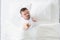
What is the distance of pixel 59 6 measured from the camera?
41cm

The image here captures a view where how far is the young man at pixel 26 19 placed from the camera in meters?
0.42

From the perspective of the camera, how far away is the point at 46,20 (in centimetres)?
41

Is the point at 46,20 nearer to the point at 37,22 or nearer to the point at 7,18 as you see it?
the point at 37,22

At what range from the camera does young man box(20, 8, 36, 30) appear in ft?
1.37

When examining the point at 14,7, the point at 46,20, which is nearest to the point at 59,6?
the point at 46,20

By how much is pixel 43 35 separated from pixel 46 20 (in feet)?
0.20

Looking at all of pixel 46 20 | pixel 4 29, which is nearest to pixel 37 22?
pixel 46 20

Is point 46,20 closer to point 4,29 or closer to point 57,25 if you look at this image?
point 57,25

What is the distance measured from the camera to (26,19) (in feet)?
1.38

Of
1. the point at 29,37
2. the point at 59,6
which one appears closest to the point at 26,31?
the point at 29,37

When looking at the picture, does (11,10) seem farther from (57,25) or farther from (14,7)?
(57,25)

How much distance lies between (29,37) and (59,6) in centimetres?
17

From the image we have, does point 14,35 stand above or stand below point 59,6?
below

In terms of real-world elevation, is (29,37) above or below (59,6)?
below
